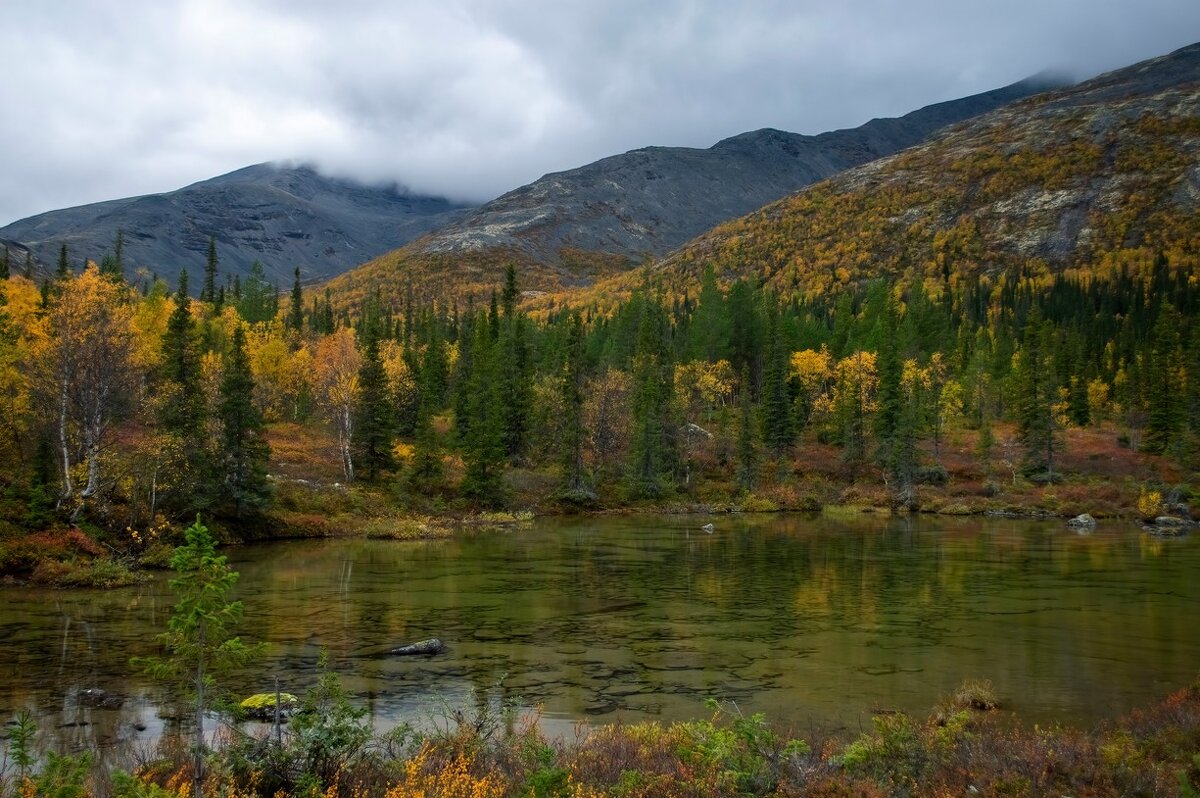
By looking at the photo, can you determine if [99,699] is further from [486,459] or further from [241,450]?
[486,459]

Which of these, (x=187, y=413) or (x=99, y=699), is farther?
(x=187, y=413)

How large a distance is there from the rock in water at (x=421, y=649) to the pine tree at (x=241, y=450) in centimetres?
3033

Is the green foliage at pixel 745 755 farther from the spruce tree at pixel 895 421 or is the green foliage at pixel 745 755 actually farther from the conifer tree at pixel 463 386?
the spruce tree at pixel 895 421

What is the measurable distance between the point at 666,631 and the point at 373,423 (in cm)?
4617

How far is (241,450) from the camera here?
48.9 meters

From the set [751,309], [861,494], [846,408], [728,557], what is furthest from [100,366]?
[751,309]

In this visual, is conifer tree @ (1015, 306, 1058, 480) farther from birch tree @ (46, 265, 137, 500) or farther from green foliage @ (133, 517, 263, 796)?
green foliage @ (133, 517, 263, 796)

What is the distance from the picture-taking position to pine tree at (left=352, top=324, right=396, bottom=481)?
217ft

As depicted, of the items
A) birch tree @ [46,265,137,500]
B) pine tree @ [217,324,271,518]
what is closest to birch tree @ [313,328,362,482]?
pine tree @ [217,324,271,518]

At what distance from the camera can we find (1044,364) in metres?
93.4

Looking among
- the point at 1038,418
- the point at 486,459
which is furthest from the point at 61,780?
the point at 1038,418

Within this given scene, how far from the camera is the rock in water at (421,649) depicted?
21.8m

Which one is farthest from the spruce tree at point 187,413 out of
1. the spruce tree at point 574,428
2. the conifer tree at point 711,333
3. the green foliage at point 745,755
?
the conifer tree at point 711,333

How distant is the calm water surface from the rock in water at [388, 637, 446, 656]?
1.88 ft
